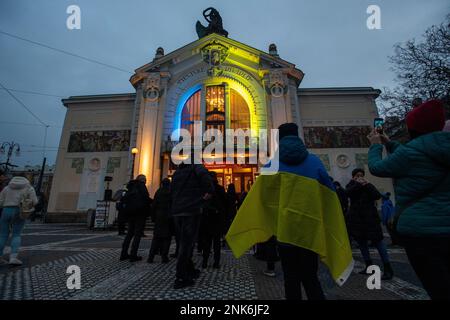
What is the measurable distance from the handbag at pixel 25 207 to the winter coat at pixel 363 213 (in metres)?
6.26

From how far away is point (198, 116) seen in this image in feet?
60.6

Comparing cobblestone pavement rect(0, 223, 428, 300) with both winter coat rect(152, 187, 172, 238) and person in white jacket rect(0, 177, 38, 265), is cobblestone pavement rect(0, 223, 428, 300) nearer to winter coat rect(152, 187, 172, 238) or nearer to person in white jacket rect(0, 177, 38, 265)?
person in white jacket rect(0, 177, 38, 265)

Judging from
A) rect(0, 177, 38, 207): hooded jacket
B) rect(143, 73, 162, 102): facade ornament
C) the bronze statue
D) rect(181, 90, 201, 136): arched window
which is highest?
the bronze statue

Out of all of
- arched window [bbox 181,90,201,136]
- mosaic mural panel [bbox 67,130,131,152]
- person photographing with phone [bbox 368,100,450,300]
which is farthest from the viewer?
mosaic mural panel [bbox 67,130,131,152]

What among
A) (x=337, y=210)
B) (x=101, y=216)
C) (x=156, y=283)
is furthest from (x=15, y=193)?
(x=101, y=216)

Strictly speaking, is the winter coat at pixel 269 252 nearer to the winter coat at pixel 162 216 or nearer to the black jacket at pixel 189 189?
the black jacket at pixel 189 189

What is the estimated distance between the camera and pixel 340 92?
19.0 meters

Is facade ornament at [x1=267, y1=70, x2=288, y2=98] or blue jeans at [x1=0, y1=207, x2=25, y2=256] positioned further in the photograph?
facade ornament at [x1=267, y1=70, x2=288, y2=98]

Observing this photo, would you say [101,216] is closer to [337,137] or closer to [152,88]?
[152,88]

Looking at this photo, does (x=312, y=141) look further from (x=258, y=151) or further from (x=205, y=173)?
(x=205, y=173)

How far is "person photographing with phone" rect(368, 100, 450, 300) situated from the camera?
4.59 ft

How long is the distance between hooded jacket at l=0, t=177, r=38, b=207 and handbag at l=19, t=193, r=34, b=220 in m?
0.04

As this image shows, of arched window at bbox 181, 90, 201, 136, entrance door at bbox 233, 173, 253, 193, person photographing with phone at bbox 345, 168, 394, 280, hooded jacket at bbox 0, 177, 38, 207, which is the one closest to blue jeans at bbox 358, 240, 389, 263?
person photographing with phone at bbox 345, 168, 394, 280
